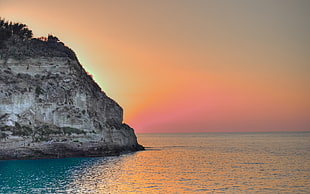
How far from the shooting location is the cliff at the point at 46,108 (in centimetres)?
7200

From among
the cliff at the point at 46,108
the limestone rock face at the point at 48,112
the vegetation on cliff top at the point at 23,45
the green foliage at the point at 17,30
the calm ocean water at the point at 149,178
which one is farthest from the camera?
the green foliage at the point at 17,30

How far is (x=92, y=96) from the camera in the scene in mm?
84625

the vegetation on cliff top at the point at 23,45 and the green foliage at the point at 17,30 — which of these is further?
→ the green foliage at the point at 17,30

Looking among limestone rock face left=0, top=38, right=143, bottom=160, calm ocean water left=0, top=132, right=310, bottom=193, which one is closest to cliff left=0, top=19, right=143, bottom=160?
limestone rock face left=0, top=38, right=143, bottom=160

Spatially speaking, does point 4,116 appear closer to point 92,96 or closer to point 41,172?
point 92,96

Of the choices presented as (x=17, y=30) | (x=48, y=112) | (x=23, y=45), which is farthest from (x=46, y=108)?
(x=17, y=30)

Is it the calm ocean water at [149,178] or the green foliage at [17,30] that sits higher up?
the green foliage at [17,30]

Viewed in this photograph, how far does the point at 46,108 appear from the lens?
7700 cm

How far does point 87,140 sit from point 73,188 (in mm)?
36372

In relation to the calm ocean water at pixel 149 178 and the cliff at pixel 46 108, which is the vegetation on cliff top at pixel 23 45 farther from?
the calm ocean water at pixel 149 178

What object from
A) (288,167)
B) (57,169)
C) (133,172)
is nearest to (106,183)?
(133,172)

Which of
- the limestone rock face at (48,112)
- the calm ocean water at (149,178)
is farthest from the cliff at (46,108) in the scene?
the calm ocean water at (149,178)

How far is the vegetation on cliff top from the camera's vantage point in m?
81.2

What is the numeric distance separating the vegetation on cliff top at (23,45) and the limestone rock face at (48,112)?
101 centimetres
